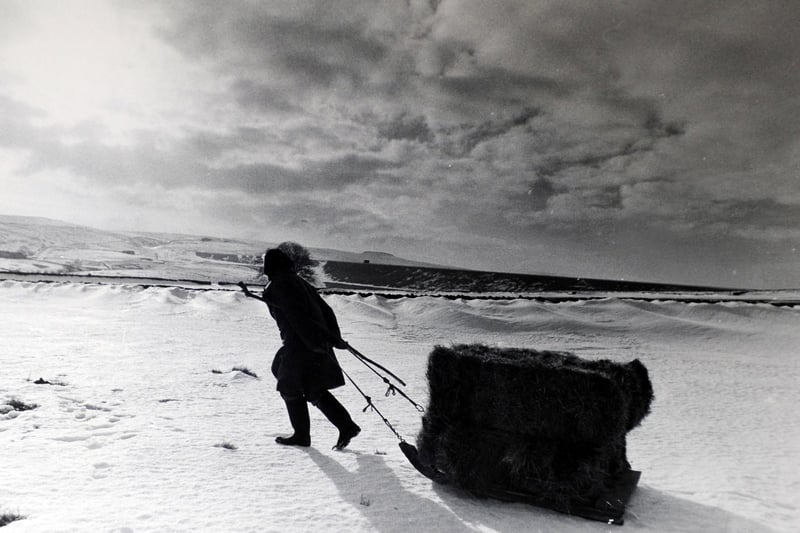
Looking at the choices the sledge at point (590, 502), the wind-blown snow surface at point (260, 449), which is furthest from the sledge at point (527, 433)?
the wind-blown snow surface at point (260, 449)

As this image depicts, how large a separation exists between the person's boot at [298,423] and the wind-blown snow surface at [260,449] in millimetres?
142

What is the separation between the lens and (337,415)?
200 inches

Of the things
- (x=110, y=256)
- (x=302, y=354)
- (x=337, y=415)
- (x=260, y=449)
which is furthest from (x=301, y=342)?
(x=110, y=256)

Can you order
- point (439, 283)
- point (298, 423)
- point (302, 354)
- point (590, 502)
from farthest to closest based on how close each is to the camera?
point (439, 283) < point (298, 423) < point (302, 354) < point (590, 502)

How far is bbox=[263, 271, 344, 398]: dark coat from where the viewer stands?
4945 mm

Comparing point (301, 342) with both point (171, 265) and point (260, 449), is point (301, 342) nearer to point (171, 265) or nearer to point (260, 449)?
point (260, 449)

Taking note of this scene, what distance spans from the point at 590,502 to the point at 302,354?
3.02 m

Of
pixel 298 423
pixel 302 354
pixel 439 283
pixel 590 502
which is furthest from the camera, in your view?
pixel 439 283

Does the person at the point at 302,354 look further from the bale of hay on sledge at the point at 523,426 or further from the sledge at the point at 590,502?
the bale of hay on sledge at the point at 523,426

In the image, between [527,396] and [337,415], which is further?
[337,415]

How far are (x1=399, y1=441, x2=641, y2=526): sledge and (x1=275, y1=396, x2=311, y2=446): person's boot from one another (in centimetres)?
125

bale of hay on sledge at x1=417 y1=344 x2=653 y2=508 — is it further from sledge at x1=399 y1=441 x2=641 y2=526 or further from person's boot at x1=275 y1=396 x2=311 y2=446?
person's boot at x1=275 y1=396 x2=311 y2=446

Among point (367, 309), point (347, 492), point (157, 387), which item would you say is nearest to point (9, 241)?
point (367, 309)

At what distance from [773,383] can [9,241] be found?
3978 inches
